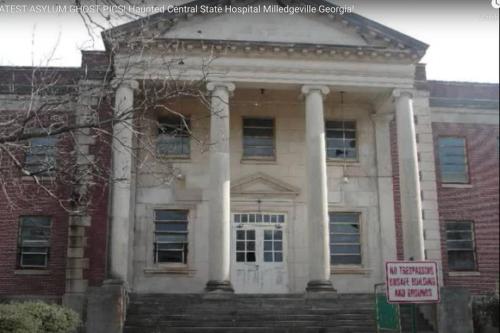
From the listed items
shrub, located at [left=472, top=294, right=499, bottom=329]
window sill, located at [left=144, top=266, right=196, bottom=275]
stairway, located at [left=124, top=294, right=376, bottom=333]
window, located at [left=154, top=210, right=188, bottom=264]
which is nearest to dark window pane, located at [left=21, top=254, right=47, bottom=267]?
window sill, located at [left=144, top=266, right=196, bottom=275]

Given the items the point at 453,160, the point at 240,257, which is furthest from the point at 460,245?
the point at 240,257

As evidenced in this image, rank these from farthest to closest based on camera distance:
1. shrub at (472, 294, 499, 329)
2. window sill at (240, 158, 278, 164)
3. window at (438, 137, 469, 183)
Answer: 1. window at (438, 137, 469, 183)
2. window sill at (240, 158, 278, 164)
3. shrub at (472, 294, 499, 329)

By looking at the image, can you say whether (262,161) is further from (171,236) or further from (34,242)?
(34,242)

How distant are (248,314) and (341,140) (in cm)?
949

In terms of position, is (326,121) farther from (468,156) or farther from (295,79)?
(468,156)

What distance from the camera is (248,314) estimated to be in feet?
65.7

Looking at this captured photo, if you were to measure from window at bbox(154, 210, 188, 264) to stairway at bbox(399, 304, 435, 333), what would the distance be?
27.0 feet

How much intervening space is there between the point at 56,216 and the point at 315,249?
9.73m

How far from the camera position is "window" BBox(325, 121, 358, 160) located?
2672cm

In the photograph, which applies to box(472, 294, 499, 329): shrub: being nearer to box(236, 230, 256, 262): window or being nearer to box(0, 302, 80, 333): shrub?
box(236, 230, 256, 262): window

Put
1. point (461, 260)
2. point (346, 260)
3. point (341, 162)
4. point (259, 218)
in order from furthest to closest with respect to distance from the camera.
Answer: point (461, 260) → point (341, 162) → point (259, 218) → point (346, 260)

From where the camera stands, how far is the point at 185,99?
1021 inches

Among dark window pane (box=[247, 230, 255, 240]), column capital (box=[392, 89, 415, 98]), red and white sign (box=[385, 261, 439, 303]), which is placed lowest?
red and white sign (box=[385, 261, 439, 303])

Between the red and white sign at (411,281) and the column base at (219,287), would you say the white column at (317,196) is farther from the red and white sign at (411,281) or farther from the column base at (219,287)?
the red and white sign at (411,281)
